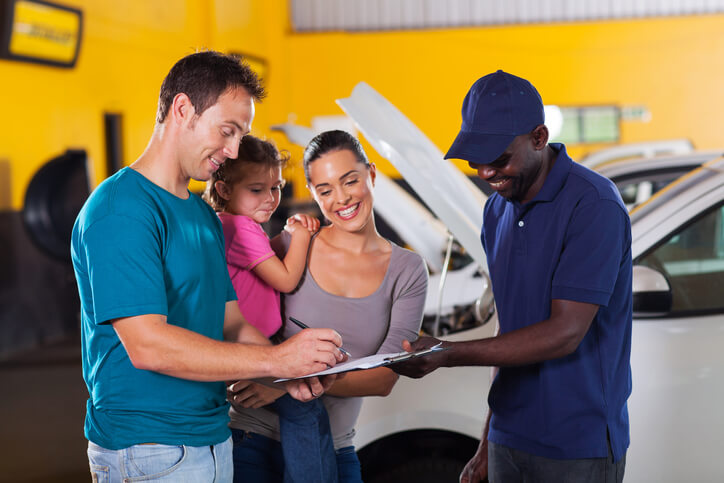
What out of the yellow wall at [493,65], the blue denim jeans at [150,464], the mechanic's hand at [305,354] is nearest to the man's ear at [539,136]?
the mechanic's hand at [305,354]

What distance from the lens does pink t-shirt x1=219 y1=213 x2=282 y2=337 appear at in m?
1.96

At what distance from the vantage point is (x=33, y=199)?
5.97 meters

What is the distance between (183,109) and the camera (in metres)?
1.45

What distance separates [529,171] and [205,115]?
28.9 inches

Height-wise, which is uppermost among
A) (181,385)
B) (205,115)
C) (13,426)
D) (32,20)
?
(32,20)

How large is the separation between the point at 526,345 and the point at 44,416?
4.37 meters

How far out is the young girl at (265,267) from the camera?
182 centimetres

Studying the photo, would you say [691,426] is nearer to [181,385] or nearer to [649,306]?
[649,306]

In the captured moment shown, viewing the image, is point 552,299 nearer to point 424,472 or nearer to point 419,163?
point 419,163

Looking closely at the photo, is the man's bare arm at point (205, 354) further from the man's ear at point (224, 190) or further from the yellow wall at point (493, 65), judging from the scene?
the yellow wall at point (493, 65)

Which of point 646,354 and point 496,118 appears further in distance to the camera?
point 646,354

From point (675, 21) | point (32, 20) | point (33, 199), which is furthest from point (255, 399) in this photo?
point (675, 21)

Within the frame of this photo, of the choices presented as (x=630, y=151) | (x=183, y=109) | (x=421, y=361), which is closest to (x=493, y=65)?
(x=630, y=151)

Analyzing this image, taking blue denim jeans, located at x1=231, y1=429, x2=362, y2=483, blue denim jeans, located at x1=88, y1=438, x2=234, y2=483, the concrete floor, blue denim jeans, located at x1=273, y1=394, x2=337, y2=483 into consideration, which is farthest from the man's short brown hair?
the concrete floor
